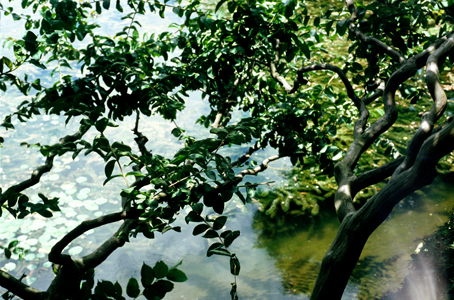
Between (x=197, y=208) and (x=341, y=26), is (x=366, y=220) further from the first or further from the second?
(x=341, y=26)

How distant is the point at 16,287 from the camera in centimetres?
139

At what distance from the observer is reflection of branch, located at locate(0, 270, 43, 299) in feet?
4.47

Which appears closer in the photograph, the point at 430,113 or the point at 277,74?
the point at 430,113

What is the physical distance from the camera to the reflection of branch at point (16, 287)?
1.36 meters

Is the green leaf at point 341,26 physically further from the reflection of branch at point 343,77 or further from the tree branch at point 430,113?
the tree branch at point 430,113

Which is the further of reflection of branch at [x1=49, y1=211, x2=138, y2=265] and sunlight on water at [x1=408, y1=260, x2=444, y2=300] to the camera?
sunlight on water at [x1=408, y1=260, x2=444, y2=300]

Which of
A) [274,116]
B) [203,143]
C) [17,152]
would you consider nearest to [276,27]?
[274,116]

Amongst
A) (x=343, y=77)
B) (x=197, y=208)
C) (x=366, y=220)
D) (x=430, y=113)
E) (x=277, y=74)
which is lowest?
(x=366, y=220)

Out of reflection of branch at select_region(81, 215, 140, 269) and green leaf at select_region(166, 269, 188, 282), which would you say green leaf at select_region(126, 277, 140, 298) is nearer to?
green leaf at select_region(166, 269, 188, 282)

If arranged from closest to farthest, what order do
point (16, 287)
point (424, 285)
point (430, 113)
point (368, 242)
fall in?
point (430, 113), point (16, 287), point (424, 285), point (368, 242)

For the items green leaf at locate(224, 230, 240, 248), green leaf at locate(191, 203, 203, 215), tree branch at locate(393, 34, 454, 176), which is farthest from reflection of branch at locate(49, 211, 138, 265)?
tree branch at locate(393, 34, 454, 176)

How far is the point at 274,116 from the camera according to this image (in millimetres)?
2277

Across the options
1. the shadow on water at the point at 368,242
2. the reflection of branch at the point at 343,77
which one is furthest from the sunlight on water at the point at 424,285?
the reflection of branch at the point at 343,77

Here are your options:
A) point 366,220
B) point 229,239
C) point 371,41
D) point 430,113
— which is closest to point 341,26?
point 371,41
